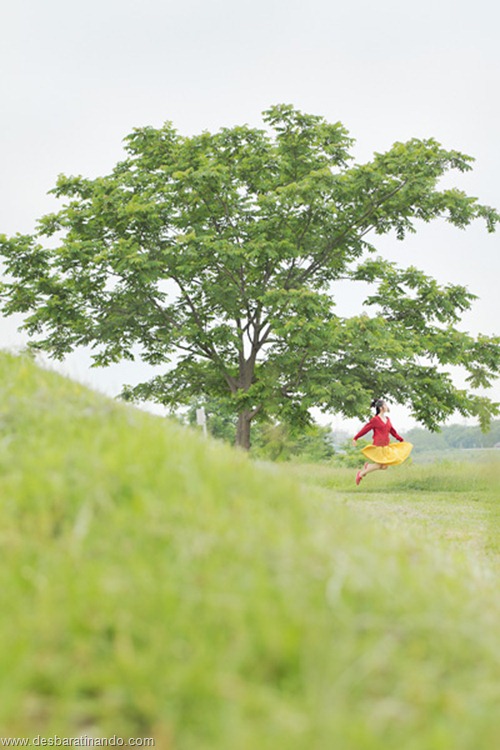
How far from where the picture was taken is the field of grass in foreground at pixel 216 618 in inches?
91.4

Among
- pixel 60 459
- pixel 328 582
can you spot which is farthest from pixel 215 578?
pixel 60 459

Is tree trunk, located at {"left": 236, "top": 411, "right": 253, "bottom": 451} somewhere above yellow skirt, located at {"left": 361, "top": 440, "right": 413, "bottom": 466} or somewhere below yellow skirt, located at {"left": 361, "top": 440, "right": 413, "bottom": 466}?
above

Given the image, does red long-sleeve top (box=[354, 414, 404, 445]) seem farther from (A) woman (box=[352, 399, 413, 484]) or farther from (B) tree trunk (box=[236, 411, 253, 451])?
(B) tree trunk (box=[236, 411, 253, 451])

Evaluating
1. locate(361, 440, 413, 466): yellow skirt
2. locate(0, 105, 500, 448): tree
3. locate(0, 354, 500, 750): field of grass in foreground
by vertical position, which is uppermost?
locate(0, 105, 500, 448): tree

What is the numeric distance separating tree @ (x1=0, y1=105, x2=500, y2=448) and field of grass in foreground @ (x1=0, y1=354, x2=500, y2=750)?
1654 cm

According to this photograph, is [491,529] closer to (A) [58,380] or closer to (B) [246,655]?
(A) [58,380]

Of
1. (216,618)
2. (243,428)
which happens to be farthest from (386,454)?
(216,618)

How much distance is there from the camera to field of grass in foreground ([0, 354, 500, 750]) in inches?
91.4

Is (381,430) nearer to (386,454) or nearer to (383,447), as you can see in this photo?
(383,447)

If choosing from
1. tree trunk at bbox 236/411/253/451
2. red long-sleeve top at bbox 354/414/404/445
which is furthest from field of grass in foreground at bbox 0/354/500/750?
tree trunk at bbox 236/411/253/451

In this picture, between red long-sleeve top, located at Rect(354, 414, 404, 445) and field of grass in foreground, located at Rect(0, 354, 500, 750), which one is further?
red long-sleeve top, located at Rect(354, 414, 404, 445)

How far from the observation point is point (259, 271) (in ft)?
80.1

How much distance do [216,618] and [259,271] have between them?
22.3 metres

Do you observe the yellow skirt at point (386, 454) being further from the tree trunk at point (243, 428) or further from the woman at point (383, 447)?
the tree trunk at point (243, 428)
